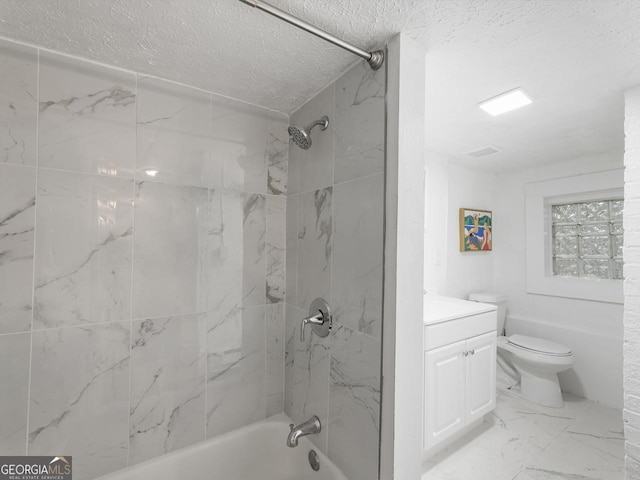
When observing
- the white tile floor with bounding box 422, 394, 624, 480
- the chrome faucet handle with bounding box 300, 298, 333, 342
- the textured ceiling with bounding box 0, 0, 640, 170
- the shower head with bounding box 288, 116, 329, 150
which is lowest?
the white tile floor with bounding box 422, 394, 624, 480

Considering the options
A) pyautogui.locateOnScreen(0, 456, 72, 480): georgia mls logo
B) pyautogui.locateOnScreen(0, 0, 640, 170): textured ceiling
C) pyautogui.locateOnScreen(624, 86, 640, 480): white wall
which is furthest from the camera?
pyautogui.locateOnScreen(624, 86, 640, 480): white wall

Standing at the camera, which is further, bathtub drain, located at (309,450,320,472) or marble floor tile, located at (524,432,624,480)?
marble floor tile, located at (524,432,624,480)

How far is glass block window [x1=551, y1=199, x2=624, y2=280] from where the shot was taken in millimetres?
2625

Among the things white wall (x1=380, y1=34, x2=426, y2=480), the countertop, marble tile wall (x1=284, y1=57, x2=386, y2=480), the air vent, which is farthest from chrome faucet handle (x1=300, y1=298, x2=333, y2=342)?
the air vent

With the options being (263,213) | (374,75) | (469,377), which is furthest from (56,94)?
(469,377)

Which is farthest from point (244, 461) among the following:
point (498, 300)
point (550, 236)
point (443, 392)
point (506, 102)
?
point (550, 236)

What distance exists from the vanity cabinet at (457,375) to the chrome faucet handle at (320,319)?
721 mm

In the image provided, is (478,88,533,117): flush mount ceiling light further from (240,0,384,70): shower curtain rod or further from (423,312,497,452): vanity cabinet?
(423,312,497,452): vanity cabinet

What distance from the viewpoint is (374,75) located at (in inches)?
44.6

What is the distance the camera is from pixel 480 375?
2.07 metres

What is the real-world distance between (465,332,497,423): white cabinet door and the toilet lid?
2.03 ft

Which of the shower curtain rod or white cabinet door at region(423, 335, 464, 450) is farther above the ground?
the shower curtain rod

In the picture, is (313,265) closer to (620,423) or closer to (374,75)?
(374,75)

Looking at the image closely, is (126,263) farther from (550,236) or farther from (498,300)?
(550,236)
